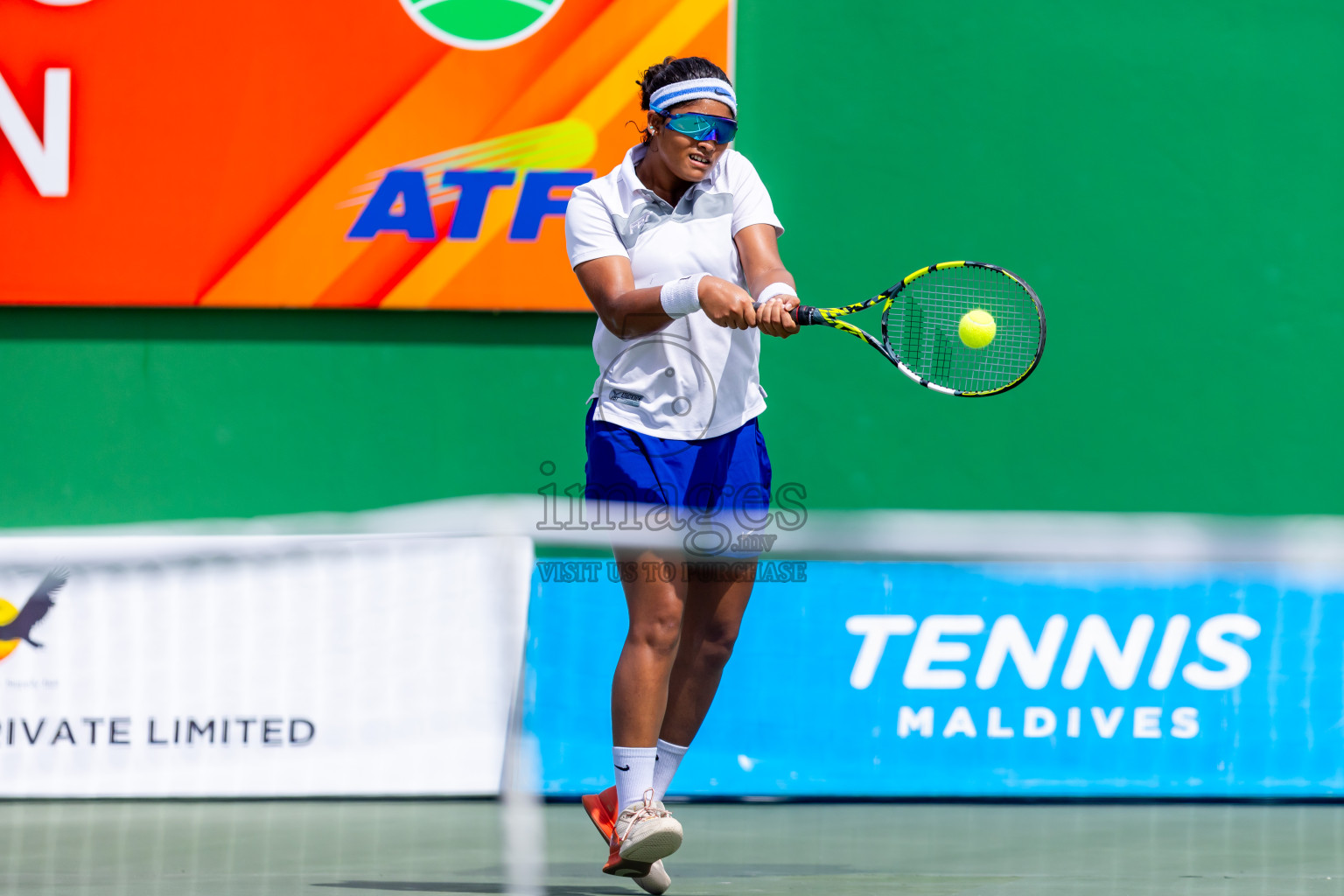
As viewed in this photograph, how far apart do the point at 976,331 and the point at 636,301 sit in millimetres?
793

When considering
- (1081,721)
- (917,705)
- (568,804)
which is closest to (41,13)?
(568,804)

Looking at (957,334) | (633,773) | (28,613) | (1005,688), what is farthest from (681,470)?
(28,613)

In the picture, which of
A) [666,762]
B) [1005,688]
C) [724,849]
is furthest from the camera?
[1005,688]

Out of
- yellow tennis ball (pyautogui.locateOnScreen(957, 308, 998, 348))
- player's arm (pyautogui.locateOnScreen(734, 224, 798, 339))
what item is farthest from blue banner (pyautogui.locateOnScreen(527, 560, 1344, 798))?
player's arm (pyautogui.locateOnScreen(734, 224, 798, 339))

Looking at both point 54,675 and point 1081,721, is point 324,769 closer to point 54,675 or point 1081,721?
point 54,675

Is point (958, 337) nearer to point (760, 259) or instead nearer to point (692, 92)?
point (760, 259)

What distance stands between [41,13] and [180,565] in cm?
234

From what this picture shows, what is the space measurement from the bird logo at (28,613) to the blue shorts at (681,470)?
1.60m

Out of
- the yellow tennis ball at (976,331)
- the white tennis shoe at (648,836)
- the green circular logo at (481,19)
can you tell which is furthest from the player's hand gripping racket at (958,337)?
the green circular logo at (481,19)

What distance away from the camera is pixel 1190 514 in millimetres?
5191

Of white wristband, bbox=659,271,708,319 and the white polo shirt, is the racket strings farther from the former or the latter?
white wristband, bbox=659,271,708,319

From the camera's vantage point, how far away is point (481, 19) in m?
5.05

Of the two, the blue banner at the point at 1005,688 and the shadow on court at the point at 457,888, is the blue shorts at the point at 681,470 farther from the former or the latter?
the blue banner at the point at 1005,688

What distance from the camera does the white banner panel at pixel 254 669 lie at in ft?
12.3
